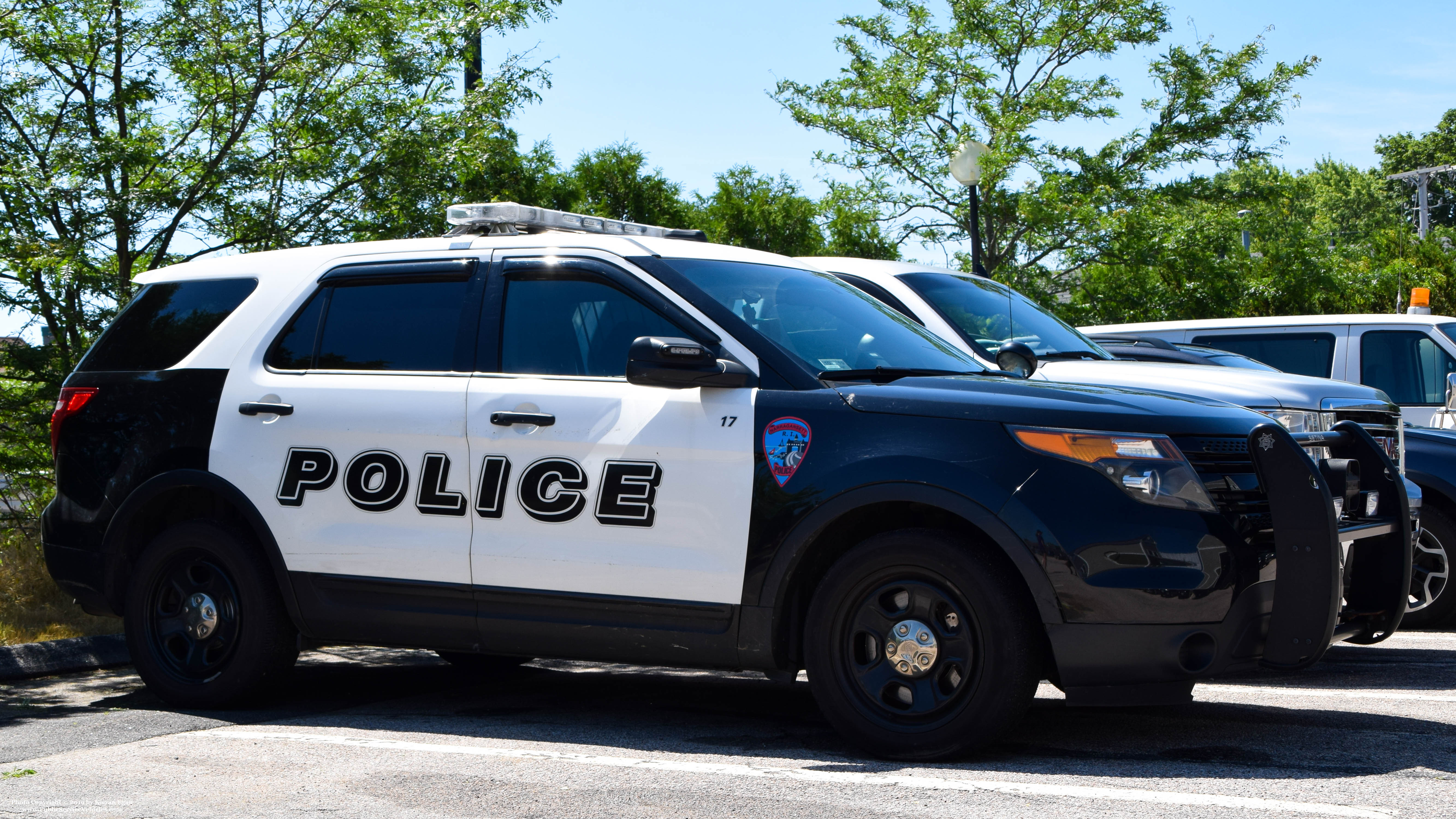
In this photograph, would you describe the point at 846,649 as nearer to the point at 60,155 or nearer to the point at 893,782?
the point at 893,782

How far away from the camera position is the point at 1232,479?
4.66 metres

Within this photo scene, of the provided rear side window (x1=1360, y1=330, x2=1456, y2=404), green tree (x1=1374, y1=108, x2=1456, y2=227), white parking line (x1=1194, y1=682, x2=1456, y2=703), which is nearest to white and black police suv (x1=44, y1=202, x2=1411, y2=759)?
white parking line (x1=1194, y1=682, x2=1456, y2=703)

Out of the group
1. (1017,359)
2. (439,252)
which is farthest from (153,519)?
(1017,359)

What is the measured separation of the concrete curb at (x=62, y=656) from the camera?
23.4ft

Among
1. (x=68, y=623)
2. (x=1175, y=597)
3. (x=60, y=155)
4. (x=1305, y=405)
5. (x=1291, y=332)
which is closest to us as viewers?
(x=1175, y=597)

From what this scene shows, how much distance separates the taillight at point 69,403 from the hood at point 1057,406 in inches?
143

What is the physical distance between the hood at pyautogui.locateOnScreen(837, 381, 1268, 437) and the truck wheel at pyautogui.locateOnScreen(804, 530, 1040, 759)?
17.0 inches

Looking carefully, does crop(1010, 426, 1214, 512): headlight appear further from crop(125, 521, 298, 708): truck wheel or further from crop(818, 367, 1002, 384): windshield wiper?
crop(125, 521, 298, 708): truck wheel

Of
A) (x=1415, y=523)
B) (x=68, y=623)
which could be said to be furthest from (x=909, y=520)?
(x=68, y=623)

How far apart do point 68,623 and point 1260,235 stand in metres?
17.3

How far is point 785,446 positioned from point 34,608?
5.25 meters

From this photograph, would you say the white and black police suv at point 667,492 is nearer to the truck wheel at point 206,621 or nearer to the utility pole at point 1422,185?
the truck wheel at point 206,621

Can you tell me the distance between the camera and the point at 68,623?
25.8ft

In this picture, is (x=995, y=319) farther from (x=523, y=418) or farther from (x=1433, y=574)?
(x=523, y=418)
